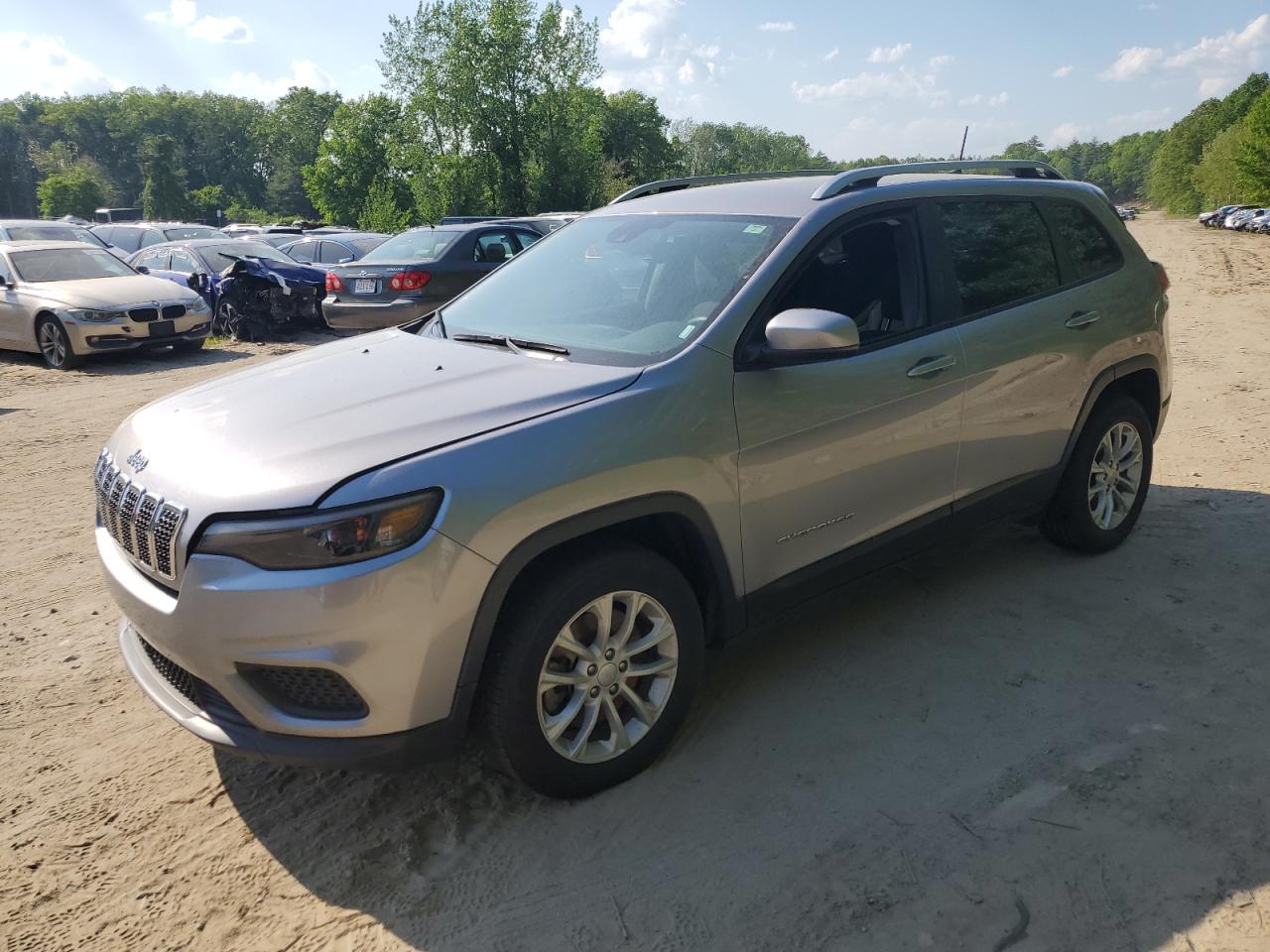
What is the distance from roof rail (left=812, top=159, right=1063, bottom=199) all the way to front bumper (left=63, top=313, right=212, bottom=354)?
35.5 feet

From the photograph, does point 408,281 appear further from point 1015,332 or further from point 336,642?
point 336,642

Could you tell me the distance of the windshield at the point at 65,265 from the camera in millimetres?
12398

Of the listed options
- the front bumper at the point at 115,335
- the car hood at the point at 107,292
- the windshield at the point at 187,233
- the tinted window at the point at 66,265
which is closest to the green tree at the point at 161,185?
the windshield at the point at 187,233

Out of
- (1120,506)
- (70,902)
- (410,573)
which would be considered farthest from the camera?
(1120,506)

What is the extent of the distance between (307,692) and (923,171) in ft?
10.9

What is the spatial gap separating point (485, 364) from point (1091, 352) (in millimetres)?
2904

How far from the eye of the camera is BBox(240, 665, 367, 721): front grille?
2484mm

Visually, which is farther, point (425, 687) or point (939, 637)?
point (939, 637)

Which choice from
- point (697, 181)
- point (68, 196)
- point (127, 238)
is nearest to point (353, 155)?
point (68, 196)

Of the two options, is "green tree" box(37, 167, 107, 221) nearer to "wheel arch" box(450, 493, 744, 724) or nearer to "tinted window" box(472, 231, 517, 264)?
"tinted window" box(472, 231, 517, 264)

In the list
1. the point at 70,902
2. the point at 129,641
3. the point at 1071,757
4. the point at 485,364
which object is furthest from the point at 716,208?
the point at 70,902

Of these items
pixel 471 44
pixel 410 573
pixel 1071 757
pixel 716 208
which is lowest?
pixel 1071 757

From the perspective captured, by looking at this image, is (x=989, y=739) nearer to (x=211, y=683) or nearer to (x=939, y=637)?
(x=939, y=637)

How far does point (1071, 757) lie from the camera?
309 centimetres
